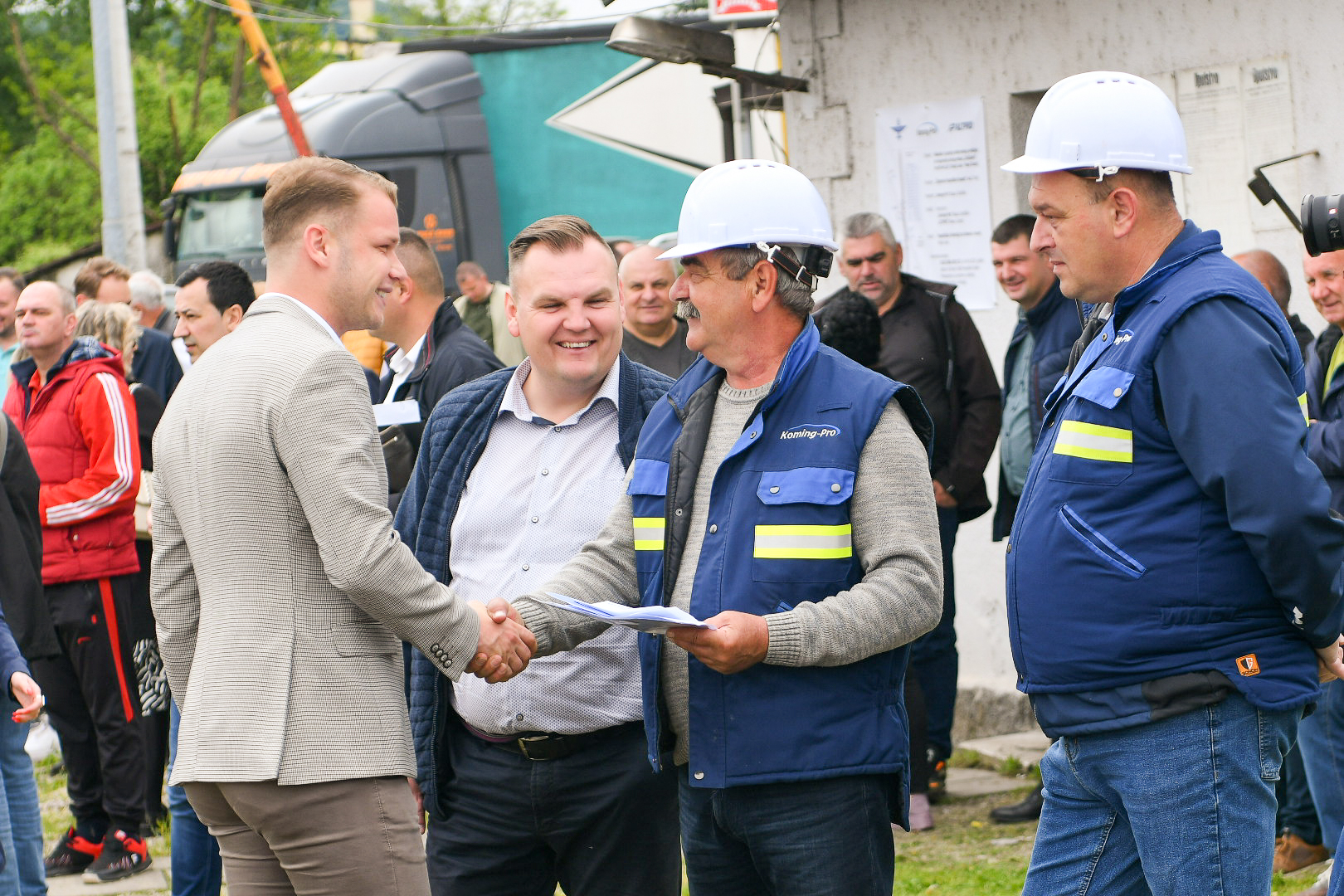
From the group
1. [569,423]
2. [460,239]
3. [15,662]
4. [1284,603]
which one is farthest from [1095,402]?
[460,239]

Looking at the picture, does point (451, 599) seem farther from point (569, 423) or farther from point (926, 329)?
point (926, 329)

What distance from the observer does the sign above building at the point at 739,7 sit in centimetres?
845

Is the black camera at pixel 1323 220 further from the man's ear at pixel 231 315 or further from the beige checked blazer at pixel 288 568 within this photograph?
the man's ear at pixel 231 315

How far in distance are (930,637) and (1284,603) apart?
12.3ft

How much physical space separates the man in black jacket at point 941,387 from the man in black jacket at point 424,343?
2.14 metres

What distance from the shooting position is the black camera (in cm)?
315

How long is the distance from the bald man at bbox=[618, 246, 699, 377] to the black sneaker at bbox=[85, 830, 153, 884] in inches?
118

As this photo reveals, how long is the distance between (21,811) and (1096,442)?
3.87 metres

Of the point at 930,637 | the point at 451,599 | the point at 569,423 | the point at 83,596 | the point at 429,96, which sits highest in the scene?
the point at 429,96

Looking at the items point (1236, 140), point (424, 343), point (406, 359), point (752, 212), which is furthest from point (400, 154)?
point (752, 212)

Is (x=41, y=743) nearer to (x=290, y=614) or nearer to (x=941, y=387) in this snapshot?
(x=941, y=387)

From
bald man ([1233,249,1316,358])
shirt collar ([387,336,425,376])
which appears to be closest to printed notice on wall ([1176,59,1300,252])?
bald man ([1233,249,1316,358])

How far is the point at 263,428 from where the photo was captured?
292cm

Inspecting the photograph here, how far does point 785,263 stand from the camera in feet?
10.2
